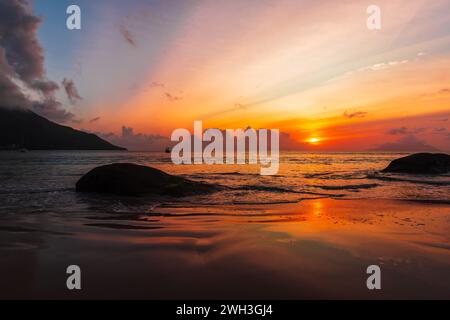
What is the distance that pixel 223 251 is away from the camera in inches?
157

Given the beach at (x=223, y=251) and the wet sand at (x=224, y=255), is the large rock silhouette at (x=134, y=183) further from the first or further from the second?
the wet sand at (x=224, y=255)

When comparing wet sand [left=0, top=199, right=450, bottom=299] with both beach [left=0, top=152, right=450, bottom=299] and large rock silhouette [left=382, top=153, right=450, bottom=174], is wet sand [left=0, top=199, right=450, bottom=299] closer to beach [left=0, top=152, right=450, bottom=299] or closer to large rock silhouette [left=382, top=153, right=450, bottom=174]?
beach [left=0, top=152, right=450, bottom=299]

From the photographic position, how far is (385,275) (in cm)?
314

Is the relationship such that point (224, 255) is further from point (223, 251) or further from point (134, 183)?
point (134, 183)

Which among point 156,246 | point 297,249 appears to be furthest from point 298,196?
point 156,246

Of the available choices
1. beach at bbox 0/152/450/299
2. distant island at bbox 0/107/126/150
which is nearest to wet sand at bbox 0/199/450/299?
beach at bbox 0/152/450/299

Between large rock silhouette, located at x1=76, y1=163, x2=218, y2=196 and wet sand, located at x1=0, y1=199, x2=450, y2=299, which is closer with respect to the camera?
wet sand, located at x1=0, y1=199, x2=450, y2=299

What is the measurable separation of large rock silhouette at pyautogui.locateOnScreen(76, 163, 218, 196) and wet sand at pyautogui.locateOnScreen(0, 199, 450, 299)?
134 inches

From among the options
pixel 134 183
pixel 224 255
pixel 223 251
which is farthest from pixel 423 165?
pixel 224 255

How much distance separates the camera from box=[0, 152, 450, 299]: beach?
281 cm

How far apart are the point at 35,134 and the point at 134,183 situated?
560 feet

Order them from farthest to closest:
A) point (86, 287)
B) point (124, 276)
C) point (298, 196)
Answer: point (298, 196) < point (124, 276) < point (86, 287)
